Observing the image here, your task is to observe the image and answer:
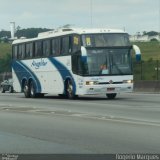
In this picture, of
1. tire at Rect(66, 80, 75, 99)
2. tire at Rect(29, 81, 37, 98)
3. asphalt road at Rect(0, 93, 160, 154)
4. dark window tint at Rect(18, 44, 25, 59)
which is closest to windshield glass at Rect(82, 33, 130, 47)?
tire at Rect(66, 80, 75, 99)

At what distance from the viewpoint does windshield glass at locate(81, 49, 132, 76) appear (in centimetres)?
3027

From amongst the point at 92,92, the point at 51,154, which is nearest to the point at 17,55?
the point at 92,92

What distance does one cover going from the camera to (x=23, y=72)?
125 ft

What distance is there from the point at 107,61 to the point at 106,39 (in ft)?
3.87

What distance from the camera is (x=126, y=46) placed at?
30.5 metres

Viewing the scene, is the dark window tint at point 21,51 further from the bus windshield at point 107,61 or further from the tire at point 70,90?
the bus windshield at point 107,61

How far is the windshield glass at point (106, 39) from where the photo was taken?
3031 centimetres

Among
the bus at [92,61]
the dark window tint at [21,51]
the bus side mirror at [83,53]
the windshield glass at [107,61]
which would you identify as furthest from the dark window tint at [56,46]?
the dark window tint at [21,51]

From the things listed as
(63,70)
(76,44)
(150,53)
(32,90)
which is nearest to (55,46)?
(63,70)

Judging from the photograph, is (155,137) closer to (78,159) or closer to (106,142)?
(106,142)

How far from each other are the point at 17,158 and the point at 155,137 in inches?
150

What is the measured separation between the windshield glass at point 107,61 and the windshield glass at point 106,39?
1.06ft

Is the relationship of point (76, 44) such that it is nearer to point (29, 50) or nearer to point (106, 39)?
point (106, 39)

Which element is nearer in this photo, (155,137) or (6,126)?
(155,137)
